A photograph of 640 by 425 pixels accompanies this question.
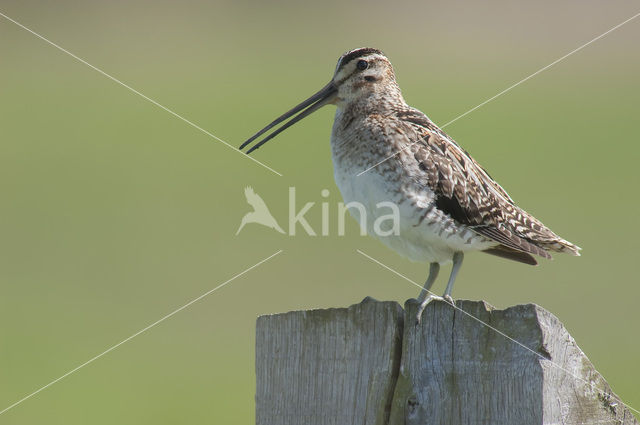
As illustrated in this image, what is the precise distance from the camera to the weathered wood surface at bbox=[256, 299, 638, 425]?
10.3 feet

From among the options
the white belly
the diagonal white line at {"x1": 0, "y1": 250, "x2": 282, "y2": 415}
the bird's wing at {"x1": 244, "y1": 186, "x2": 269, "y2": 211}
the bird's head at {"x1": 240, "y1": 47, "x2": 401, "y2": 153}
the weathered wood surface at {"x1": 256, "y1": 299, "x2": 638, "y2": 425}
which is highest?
the bird's wing at {"x1": 244, "y1": 186, "x2": 269, "y2": 211}

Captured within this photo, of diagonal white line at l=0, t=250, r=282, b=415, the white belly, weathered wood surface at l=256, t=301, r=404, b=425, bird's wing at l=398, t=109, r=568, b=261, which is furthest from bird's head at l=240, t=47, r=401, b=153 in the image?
diagonal white line at l=0, t=250, r=282, b=415

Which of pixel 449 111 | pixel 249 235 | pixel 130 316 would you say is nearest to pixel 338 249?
pixel 249 235

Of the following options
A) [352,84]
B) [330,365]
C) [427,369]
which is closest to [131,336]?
[352,84]

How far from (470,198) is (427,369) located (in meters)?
2.24

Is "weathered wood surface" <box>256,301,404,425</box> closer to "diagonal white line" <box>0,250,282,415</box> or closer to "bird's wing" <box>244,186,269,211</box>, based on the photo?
"diagonal white line" <box>0,250,282,415</box>

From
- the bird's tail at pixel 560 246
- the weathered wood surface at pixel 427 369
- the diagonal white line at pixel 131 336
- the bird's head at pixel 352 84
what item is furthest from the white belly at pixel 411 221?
the diagonal white line at pixel 131 336

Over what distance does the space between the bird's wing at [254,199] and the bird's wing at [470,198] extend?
37.2ft

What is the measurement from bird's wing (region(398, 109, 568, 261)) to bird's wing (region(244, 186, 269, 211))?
37.2 feet

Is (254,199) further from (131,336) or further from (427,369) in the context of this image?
(427,369)

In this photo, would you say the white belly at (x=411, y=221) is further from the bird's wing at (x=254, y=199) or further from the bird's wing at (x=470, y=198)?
the bird's wing at (x=254, y=199)

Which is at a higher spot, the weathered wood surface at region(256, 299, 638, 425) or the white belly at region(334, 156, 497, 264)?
the white belly at region(334, 156, 497, 264)

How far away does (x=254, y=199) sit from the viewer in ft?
61.1

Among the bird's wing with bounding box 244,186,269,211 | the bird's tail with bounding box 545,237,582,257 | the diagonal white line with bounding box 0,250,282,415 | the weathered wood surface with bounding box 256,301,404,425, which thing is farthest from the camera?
the bird's wing with bounding box 244,186,269,211
